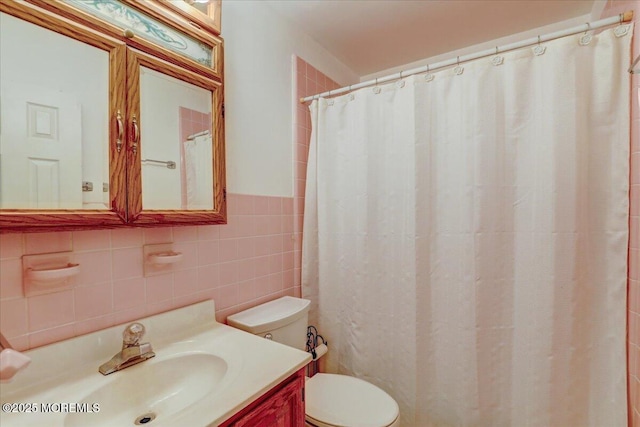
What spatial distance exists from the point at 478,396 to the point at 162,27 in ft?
6.53

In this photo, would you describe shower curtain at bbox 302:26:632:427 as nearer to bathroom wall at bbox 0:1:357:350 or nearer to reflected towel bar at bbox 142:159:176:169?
bathroom wall at bbox 0:1:357:350

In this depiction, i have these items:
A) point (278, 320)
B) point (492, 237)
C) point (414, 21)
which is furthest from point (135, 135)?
point (414, 21)

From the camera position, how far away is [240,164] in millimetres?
1455

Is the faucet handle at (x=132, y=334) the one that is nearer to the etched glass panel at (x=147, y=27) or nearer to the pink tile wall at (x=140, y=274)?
the pink tile wall at (x=140, y=274)

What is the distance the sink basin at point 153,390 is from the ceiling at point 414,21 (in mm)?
1739

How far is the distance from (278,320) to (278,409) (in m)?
0.47

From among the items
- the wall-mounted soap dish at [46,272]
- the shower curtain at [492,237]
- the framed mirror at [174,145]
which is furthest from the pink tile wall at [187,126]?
the shower curtain at [492,237]

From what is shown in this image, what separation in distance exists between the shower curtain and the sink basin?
922 millimetres

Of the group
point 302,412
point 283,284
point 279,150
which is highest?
point 279,150

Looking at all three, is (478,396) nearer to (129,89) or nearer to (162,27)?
(129,89)

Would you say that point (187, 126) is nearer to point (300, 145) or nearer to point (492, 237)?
point (300, 145)

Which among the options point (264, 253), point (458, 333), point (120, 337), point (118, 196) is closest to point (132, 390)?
point (120, 337)

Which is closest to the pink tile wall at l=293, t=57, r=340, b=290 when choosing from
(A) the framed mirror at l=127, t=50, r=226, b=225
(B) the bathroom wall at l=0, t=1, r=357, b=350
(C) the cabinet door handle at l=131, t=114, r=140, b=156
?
(B) the bathroom wall at l=0, t=1, r=357, b=350

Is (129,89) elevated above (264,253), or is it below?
above
